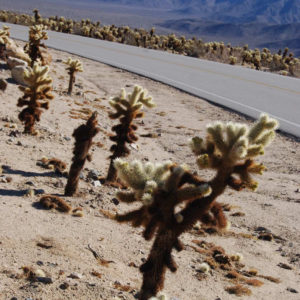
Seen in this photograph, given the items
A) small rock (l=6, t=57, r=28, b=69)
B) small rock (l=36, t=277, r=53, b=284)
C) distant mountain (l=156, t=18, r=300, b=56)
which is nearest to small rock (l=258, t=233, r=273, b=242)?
small rock (l=36, t=277, r=53, b=284)

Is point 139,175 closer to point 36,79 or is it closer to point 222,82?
point 36,79

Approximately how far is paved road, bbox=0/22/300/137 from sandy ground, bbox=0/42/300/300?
12.1ft

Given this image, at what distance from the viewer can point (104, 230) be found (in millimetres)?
6211

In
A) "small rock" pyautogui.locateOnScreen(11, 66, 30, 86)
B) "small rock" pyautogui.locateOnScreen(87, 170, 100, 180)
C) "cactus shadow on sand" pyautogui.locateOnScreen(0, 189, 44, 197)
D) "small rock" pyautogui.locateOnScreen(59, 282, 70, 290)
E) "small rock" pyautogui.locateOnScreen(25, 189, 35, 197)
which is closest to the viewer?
"small rock" pyautogui.locateOnScreen(59, 282, 70, 290)

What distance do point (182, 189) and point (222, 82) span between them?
17744mm

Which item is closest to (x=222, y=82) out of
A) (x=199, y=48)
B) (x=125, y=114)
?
(x=125, y=114)

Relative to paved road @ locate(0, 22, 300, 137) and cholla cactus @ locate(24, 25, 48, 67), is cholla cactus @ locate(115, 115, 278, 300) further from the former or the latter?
cholla cactus @ locate(24, 25, 48, 67)

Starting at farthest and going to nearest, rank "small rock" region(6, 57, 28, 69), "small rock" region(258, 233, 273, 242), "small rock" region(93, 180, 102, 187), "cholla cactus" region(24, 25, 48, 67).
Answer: "cholla cactus" region(24, 25, 48, 67) < "small rock" region(6, 57, 28, 69) < "small rock" region(93, 180, 102, 187) < "small rock" region(258, 233, 273, 242)

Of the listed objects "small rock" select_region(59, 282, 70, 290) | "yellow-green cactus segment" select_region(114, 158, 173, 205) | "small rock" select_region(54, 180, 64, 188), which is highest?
"yellow-green cactus segment" select_region(114, 158, 173, 205)

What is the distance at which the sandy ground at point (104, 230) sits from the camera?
4977mm

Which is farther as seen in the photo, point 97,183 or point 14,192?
point 97,183

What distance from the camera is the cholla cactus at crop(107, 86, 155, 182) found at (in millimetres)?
7627

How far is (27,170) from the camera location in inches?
304

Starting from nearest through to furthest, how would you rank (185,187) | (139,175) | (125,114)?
(185,187)
(139,175)
(125,114)
